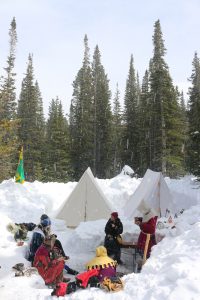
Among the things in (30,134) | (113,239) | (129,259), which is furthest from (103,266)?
(30,134)

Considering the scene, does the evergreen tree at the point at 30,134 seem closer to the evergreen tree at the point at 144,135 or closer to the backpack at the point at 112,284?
the evergreen tree at the point at 144,135

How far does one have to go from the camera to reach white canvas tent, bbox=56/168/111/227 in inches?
544

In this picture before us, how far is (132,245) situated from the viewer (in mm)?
9711

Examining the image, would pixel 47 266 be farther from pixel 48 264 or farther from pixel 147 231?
pixel 147 231

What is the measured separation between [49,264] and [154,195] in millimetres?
7288

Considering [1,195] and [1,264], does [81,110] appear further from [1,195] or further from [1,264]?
[1,264]

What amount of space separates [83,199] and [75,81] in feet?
131

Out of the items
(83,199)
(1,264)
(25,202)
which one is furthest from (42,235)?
(25,202)

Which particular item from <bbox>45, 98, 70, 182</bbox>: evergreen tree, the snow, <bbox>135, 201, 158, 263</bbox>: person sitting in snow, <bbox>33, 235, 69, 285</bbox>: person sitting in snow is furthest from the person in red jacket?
<bbox>45, 98, 70, 182</bbox>: evergreen tree

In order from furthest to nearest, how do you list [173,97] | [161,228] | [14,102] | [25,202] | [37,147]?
1. [37,147]
2. [14,102]
3. [173,97]
4. [25,202]
5. [161,228]

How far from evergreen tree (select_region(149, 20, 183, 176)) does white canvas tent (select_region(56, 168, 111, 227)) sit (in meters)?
16.8

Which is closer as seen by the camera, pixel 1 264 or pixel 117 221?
pixel 1 264

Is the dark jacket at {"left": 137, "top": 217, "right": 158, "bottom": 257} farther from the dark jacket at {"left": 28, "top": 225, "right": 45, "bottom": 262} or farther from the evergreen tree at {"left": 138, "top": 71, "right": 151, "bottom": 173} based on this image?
the evergreen tree at {"left": 138, "top": 71, "right": 151, "bottom": 173}

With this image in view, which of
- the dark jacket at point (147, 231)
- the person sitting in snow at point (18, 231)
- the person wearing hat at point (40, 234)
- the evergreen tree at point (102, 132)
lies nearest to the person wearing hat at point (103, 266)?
the person wearing hat at point (40, 234)
